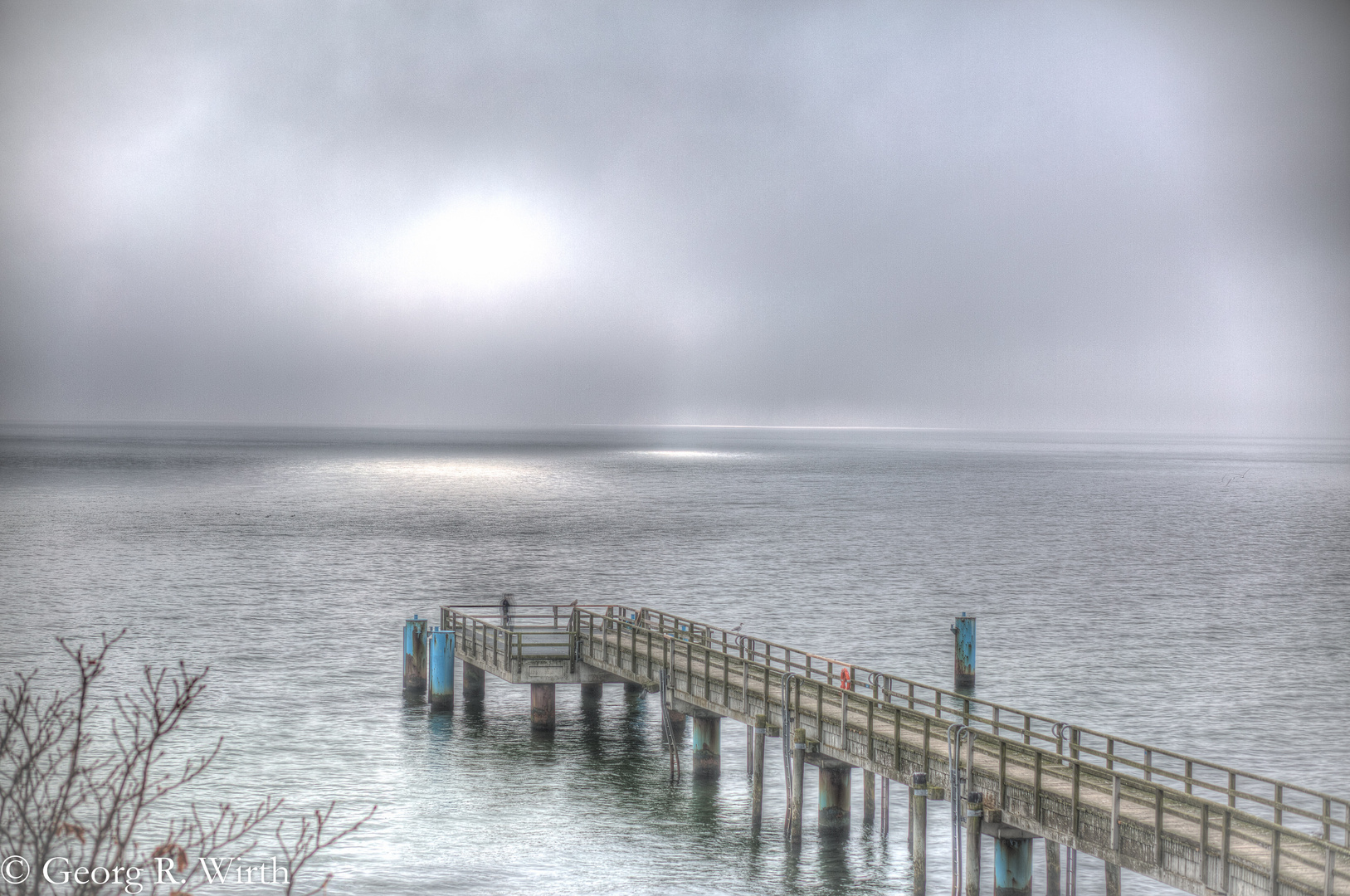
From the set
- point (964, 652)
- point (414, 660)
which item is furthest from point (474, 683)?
point (964, 652)

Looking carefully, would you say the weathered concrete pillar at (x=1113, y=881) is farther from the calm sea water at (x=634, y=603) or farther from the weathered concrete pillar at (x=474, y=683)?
the weathered concrete pillar at (x=474, y=683)

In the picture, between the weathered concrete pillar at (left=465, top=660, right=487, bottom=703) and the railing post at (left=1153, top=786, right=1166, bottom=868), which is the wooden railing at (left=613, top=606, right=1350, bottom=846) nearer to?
the railing post at (left=1153, top=786, right=1166, bottom=868)

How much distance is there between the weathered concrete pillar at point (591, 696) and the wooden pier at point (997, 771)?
2.70 meters

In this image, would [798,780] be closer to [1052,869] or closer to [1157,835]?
[1052,869]

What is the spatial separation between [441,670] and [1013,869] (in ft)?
74.5

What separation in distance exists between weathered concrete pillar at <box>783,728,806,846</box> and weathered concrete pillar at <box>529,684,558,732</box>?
11508 millimetres

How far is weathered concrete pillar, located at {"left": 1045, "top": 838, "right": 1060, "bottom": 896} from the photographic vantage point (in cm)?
2572

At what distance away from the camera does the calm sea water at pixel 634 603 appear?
30141 millimetres

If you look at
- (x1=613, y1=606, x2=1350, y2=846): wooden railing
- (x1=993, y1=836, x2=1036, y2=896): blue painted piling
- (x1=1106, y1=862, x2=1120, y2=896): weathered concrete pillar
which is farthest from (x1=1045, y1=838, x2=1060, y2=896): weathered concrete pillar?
(x1=993, y1=836, x2=1036, y2=896): blue painted piling

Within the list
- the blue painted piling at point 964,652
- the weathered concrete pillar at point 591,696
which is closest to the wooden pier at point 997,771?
the weathered concrete pillar at point 591,696

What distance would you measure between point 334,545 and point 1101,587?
58641 millimetres

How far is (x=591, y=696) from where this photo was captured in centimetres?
4322

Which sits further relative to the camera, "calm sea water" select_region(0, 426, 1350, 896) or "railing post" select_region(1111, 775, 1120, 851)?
"calm sea water" select_region(0, 426, 1350, 896)

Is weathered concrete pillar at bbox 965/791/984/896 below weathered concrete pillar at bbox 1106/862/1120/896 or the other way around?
the other way around
